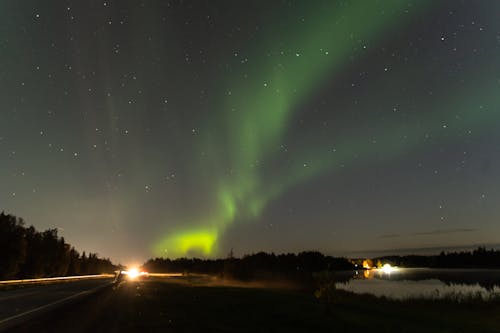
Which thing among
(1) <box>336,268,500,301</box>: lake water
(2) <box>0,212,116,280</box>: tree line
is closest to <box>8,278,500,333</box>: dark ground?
(1) <box>336,268,500,301</box>: lake water

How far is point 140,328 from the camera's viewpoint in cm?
1931

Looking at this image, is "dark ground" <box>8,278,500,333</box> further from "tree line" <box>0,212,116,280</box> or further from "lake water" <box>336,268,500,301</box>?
"tree line" <box>0,212,116,280</box>

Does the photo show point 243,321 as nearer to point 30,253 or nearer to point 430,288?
point 430,288

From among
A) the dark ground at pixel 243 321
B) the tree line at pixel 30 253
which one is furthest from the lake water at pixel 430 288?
the tree line at pixel 30 253

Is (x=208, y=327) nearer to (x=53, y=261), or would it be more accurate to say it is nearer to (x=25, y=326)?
(x=25, y=326)

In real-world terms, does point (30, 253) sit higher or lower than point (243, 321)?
higher

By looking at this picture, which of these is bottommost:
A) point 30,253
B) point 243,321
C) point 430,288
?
point 430,288

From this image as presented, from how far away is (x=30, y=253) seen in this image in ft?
340

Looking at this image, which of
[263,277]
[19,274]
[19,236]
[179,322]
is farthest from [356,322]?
[19,274]

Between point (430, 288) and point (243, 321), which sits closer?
point (243, 321)

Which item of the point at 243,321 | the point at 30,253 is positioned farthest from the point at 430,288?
the point at 30,253

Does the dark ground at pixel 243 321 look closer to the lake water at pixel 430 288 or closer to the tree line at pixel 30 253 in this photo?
the lake water at pixel 430 288

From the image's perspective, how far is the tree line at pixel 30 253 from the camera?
284 feet

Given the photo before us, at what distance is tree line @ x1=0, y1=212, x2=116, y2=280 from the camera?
284ft
